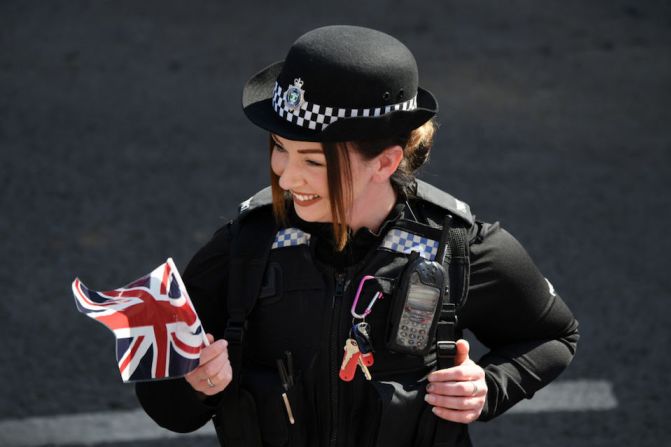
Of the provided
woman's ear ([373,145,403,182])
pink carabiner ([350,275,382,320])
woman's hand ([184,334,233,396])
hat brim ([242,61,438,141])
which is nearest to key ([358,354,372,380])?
pink carabiner ([350,275,382,320])

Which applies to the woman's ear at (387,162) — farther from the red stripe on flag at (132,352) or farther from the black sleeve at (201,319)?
the red stripe on flag at (132,352)

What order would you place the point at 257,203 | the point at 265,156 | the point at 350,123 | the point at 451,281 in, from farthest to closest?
the point at 265,156
the point at 257,203
the point at 451,281
the point at 350,123

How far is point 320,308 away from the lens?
3055 millimetres

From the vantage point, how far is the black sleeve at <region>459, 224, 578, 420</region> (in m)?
3.16

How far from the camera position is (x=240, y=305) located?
3.07 metres

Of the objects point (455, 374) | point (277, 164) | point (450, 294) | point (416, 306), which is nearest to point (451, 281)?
point (450, 294)

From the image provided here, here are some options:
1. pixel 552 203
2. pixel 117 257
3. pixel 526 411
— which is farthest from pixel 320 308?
pixel 552 203

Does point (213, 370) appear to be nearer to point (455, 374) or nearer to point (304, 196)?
point (304, 196)

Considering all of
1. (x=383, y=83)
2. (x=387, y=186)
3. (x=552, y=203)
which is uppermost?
(x=383, y=83)

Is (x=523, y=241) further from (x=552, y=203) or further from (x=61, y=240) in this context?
(x=61, y=240)

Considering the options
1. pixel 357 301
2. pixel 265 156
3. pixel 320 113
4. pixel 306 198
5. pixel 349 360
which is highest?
pixel 320 113

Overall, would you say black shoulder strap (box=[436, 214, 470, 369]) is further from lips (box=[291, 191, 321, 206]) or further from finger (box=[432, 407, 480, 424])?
lips (box=[291, 191, 321, 206])

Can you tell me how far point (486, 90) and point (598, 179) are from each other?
4.53ft

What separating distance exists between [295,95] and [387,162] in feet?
1.04
